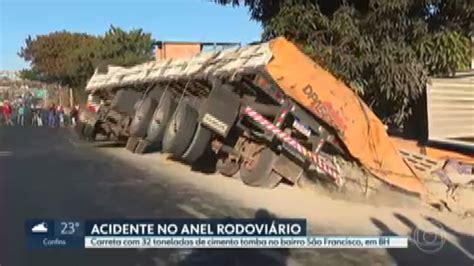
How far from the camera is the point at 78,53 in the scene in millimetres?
2961

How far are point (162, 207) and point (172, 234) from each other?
18 cm

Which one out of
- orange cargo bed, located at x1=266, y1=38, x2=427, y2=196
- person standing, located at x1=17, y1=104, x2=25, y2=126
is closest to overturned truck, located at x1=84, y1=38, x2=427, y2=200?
orange cargo bed, located at x1=266, y1=38, x2=427, y2=196

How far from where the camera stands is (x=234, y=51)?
3395 millimetres

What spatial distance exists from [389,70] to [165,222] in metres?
2.17

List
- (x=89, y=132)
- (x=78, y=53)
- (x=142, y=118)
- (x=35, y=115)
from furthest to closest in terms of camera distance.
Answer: (x=142, y=118)
(x=89, y=132)
(x=35, y=115)
(x=78, y=53)

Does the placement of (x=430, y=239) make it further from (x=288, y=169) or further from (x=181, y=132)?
(x=181, y=132)

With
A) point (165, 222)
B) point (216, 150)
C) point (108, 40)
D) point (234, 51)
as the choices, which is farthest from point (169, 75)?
point (165, 222)

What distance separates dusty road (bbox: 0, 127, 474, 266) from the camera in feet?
9.25

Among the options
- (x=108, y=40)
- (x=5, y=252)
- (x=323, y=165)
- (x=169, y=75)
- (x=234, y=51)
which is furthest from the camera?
(x=169, y=75)

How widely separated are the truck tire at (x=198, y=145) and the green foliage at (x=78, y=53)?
523 millimetres

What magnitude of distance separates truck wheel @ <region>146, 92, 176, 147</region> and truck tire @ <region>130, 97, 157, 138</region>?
0.07 m

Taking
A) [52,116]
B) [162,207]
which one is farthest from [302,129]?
[52,116]

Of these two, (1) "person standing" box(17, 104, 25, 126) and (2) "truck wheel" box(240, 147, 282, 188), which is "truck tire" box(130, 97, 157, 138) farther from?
(1) "person standing" box(17, 104, 25, 126)

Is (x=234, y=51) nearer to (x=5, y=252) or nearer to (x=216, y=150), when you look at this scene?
(x=216, y=150)
